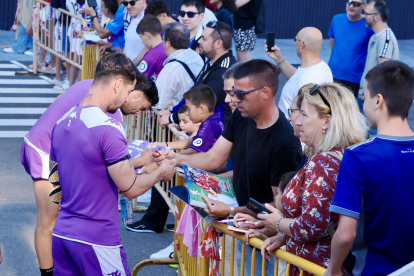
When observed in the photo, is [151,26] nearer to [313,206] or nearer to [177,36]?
[177,36]

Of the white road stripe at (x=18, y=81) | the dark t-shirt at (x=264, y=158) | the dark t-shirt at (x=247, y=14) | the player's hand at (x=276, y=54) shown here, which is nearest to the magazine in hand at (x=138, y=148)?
the dark t-shirt at (x=264, y=158)

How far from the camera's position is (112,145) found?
3227 millimetres

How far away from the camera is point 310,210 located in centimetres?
274

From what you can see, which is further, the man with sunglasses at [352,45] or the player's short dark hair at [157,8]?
the man with sunglasses at [352,45]

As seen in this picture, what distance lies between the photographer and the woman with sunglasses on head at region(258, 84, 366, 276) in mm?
2734

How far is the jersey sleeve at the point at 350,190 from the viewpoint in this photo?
2480 millimetres

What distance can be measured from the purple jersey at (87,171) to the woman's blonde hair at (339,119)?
48.5 inches

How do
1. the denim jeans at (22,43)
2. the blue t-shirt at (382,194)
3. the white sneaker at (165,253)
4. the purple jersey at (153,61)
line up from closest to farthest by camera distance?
the blue t-shirt at (382,194)
the white sneaker at (165,253)
the purple jersey at (153,61)
the denim jeans at (22,43)

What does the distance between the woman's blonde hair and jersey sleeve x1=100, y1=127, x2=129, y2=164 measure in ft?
3.88

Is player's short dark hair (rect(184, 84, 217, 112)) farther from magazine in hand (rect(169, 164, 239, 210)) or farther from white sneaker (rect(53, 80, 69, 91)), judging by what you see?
white sneaker (rect(53, 80, 69, 91))

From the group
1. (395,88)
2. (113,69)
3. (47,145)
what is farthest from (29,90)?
(395,88)

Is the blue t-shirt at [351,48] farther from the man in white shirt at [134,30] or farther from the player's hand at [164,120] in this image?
the player's hand at [164,120]

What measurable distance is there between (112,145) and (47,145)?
56.7 inches

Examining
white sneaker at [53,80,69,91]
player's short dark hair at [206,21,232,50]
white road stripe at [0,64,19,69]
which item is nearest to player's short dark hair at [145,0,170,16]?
player's short dark hair at [206,21,232,50]
